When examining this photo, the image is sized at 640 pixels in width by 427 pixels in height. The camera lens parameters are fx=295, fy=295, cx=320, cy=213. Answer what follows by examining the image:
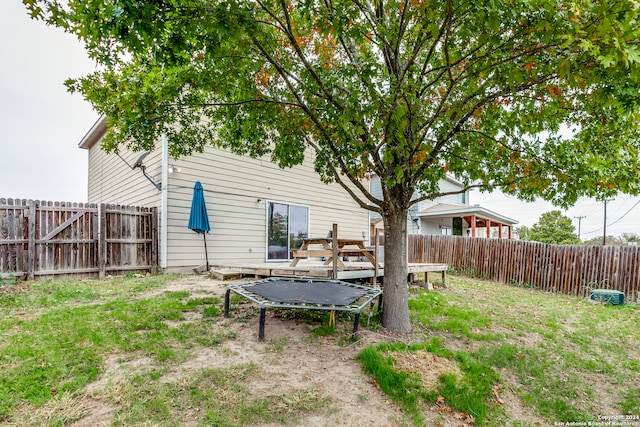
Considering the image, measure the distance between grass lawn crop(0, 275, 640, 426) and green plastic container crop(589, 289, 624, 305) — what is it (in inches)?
57.9

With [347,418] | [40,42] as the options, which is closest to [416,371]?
[347,418]

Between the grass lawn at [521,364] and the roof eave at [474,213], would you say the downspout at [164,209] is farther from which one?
the roof eave at [474,213]

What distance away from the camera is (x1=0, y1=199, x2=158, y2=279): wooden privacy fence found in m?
5.75

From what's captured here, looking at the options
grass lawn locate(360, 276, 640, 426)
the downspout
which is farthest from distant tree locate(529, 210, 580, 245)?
the downspout

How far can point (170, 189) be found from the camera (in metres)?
7.36

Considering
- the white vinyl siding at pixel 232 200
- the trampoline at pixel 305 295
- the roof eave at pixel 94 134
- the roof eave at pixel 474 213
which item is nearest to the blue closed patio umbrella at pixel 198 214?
the white vinyl siding at pixel 232 200

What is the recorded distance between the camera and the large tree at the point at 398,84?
2193 mm

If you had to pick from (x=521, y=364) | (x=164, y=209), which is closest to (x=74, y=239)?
(x=164, y=209)

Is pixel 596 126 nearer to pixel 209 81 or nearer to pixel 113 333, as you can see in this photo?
pixel 209 81

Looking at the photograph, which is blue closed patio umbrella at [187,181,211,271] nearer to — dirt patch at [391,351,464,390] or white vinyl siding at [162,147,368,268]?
white vinyl siding at [162,147,368,268]

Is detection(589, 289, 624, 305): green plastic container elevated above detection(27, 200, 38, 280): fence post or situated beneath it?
situated beneath

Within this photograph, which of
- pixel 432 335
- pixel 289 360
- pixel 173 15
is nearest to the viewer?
pixel 173 15

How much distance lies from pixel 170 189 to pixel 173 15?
5.56m

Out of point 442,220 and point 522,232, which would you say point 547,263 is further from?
point 522,232
